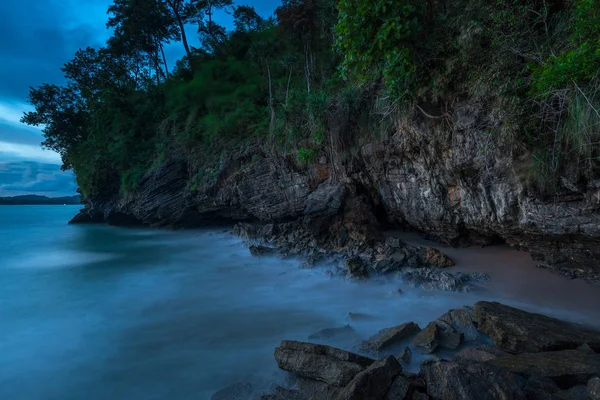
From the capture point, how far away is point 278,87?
41.2 ft

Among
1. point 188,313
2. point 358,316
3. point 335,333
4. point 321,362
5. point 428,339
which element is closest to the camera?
point 321,362

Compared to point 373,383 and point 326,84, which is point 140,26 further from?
point 373,383

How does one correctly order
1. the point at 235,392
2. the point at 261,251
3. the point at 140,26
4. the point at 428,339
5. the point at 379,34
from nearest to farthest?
the point at 235,392 < the point at 428,339 < the point at 379,34 < the point at 261,251 < the point at 140,26

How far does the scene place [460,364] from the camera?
215 cm

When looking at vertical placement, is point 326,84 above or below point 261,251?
above

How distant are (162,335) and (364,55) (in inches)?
231

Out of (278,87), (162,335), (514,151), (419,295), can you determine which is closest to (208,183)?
(278,87)

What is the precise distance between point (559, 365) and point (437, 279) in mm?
3197

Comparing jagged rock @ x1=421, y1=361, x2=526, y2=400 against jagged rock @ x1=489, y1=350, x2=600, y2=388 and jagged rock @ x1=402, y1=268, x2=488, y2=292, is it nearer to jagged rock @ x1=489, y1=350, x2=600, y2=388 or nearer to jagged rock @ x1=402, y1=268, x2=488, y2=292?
jagged rock @ x1=489, y1=350, x2=600, y2=388

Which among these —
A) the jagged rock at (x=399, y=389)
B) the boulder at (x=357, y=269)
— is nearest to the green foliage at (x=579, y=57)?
the jagged rock at (x=399, y=389)

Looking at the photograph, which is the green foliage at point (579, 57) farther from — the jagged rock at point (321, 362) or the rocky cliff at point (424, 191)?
the jagged rock at point (321, 362)

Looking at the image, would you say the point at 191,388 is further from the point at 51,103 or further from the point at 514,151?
the point at 51,103

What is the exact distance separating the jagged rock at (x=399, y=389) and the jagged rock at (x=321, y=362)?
1.29 feet

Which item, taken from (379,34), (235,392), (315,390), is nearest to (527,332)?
(315,390)
